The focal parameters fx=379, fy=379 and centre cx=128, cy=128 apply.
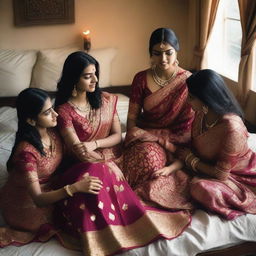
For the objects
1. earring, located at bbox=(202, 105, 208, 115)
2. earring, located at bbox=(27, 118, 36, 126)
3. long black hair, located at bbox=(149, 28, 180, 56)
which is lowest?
earring, located at bbox=(27, 118, 36, 126)

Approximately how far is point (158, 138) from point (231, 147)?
1.55ft

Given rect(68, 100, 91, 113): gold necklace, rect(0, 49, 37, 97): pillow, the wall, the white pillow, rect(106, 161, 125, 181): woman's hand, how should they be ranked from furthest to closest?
the wall, the white pillow, rect(0, 49, 37, 97): pillow, rect(68, 100, 91, 113): gold necklace, rect(106, 161, 125, 181): woman's hand

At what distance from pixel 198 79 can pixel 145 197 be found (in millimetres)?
579

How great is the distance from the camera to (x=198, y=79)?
1.65 m

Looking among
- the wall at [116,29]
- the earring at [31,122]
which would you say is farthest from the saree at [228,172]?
the wall at [116,29]

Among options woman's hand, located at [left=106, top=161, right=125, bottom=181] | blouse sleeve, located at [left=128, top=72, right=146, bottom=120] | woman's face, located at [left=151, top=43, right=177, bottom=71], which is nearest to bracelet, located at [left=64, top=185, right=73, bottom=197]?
woman's hand, located at [left=106, top=161, right=125, bottom=181]

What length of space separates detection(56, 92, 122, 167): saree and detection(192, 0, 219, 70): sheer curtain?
1736 millimetres

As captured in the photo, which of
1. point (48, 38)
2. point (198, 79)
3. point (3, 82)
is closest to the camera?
point (198, 79)

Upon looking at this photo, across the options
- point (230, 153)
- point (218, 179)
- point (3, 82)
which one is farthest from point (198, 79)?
point (3, 82)

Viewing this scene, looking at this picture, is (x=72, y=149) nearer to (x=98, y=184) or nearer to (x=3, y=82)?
(x=98, y=184)

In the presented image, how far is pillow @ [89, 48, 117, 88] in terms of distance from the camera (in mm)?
3492

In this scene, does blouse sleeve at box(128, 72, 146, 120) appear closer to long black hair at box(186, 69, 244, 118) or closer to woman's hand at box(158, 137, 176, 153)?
woman's hand at box(158, 137, 176, 153)

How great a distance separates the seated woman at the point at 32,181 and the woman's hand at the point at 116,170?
200 millimetres

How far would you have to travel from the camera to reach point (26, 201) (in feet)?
5.36
